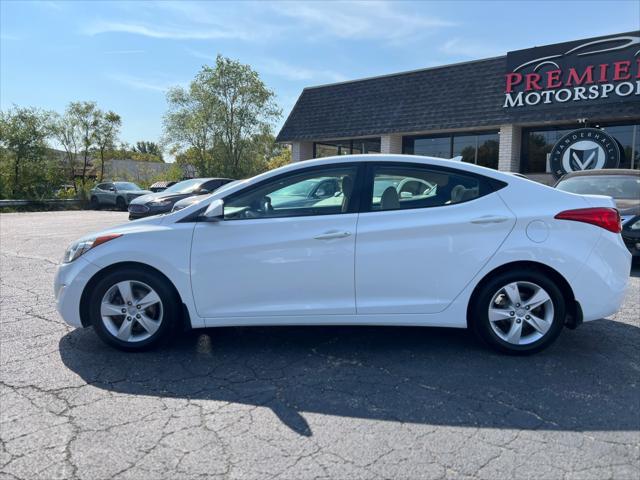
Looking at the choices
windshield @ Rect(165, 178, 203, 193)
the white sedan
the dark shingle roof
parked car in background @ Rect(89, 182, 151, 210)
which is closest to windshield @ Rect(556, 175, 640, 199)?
the dark shingle roof

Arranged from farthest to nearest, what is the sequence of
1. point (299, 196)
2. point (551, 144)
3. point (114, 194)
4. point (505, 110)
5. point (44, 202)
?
point (44, 202), point (114, 194), point (551, 144), point (505, 110), point (299, 196)

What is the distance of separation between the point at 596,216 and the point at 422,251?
4.52 feet

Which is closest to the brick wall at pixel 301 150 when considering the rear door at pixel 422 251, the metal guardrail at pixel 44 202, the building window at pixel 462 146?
the building window at pixel 462 146

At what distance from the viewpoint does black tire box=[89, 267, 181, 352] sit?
3.84m

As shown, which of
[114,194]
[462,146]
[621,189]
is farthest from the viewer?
[114,194]

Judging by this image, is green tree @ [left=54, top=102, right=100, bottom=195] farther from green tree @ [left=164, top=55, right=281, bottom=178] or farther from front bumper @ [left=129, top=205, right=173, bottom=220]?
front bumper @ [left=129, top=205, right=173, bottom=220]

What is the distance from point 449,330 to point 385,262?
4.14 ft

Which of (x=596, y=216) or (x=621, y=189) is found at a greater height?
(x=621, y=189)

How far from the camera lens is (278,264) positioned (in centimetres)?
375

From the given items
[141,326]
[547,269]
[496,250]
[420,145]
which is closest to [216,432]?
[141,326]

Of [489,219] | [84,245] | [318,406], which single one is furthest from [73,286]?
[489,219]

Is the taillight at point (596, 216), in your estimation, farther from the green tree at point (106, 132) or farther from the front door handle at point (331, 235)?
the green tree at point (106, 132)

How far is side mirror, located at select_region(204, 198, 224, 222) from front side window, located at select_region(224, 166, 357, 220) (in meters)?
0.07

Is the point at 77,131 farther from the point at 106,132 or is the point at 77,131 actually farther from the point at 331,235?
the point at 331,235
